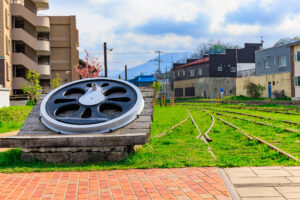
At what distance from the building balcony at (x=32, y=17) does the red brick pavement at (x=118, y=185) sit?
124 ft

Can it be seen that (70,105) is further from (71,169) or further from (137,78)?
(137,78)

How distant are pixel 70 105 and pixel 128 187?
3.67 m

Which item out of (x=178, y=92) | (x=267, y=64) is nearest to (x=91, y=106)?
(x=267, y=64)

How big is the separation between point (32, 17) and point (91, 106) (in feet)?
124

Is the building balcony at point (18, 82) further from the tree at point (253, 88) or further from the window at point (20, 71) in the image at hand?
the tree at point (253, 88)

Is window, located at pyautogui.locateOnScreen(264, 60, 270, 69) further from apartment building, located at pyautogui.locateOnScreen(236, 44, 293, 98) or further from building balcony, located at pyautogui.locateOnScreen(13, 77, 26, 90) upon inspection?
building balcony, located at pyautogui.locateOnScreen(13, 77, 26, 90)

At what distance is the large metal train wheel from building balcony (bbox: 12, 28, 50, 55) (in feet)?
111

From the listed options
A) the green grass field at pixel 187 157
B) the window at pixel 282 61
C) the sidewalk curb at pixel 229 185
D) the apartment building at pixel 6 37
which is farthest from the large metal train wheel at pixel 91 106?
the window at pixel 282 61

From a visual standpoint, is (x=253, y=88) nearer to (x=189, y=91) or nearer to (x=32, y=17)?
(x=189, y=91)

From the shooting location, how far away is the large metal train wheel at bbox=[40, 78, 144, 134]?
7.26 meters

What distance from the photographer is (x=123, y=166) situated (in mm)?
6418

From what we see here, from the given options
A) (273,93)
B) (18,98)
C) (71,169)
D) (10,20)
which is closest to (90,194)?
(71,169)

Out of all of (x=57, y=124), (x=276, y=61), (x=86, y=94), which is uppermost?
(x=276, y=61)

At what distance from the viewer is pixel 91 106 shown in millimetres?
7973
